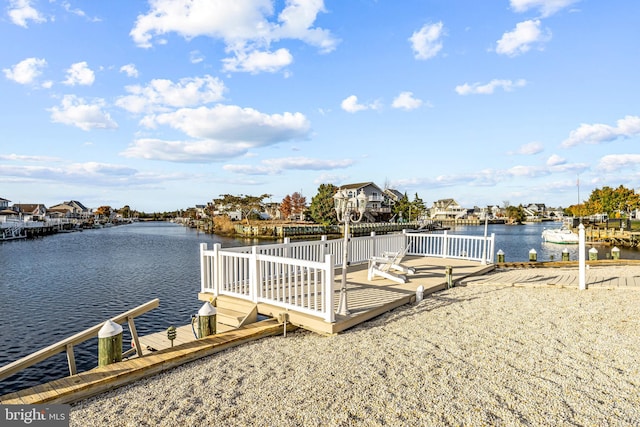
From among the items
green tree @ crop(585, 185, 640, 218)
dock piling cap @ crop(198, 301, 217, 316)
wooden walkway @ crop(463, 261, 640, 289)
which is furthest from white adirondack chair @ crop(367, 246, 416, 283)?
green tree @ crop(585, 185, 640, 218)

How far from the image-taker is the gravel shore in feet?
11.5

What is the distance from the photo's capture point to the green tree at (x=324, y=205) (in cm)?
5756

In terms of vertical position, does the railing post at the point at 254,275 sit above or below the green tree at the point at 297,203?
below

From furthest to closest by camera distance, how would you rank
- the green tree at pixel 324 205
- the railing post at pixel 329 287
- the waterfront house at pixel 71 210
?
the waterfront house at pixel 71 210, the green tree at pixel 324 205, the railing post at pixel 329 287

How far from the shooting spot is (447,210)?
114875mm

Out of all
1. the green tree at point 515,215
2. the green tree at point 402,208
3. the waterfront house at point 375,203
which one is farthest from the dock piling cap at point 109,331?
the green tree at point 515,215

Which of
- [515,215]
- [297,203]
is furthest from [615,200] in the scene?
[297,203]

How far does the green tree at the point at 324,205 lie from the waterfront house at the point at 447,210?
210 ft

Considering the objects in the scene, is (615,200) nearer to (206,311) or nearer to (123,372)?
(206,311)

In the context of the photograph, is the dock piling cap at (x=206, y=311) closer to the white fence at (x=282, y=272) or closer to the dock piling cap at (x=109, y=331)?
the white fence at (x=282, y=272)

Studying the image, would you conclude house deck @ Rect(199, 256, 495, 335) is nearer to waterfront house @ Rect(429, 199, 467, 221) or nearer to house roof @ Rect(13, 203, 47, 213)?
waterfront house @ Rect(429, 199, 467, 221)

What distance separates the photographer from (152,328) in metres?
10.4

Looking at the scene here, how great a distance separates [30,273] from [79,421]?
2243cm

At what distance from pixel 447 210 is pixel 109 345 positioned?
4699 inches
